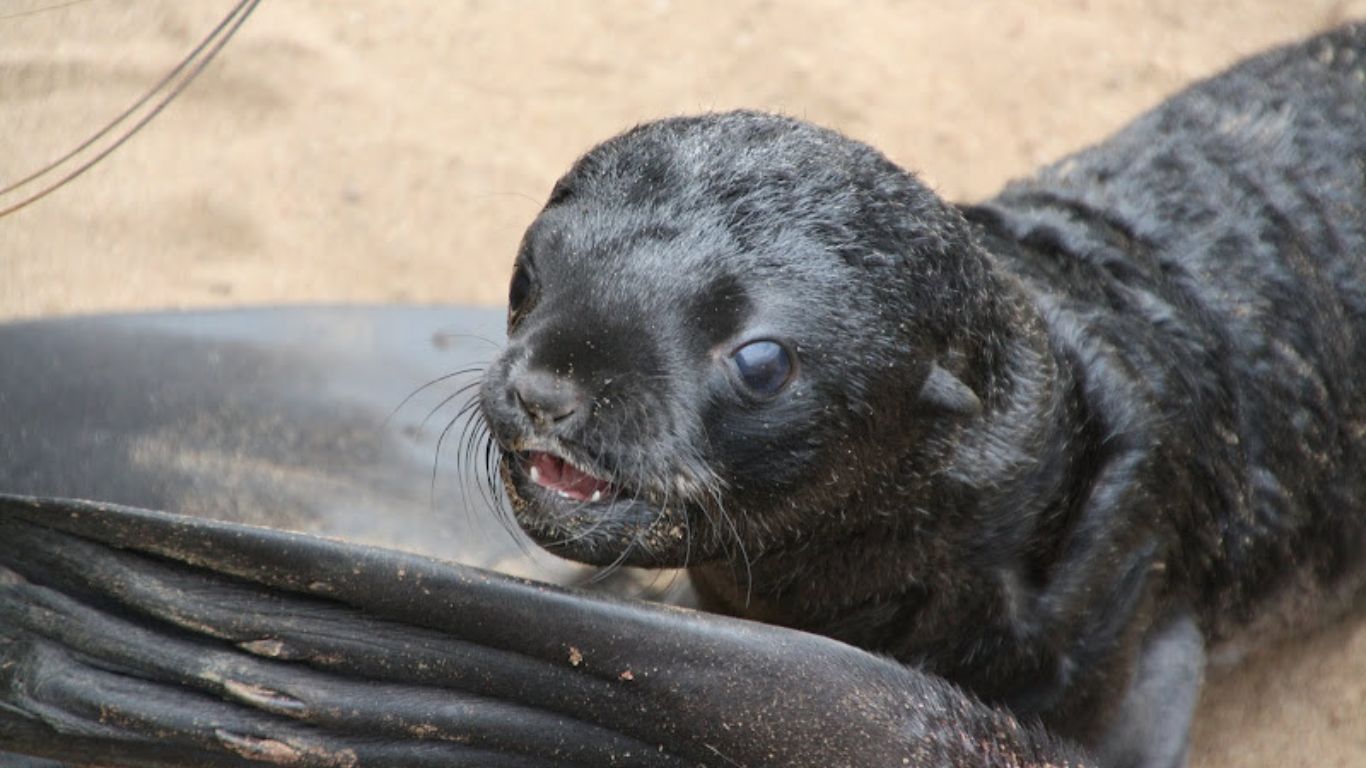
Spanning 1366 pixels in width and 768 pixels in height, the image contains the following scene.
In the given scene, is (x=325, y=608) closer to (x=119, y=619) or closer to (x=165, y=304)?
(x=119, y=619)

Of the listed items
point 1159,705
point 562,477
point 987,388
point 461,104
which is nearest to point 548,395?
point 562,477

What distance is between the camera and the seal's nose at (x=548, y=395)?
8.42ft

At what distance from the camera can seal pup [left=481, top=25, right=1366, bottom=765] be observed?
2705mm

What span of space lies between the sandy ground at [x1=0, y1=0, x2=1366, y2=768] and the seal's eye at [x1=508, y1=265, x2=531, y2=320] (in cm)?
221

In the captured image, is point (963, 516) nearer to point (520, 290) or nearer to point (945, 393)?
point (945, 393)

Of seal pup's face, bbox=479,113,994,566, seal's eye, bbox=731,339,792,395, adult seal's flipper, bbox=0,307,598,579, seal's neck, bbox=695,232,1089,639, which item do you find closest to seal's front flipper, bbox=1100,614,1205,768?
seal's neck, bbox=695,232,1089,639

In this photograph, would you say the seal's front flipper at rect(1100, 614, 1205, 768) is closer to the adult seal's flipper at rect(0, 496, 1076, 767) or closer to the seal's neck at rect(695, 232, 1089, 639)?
the seal's neck at rect(695, 232, 1089, 639)

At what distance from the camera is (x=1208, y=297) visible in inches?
145

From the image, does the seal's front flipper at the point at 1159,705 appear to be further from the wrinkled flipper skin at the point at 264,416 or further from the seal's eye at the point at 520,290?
the seal's eye at the point at 520,290

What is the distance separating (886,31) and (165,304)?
2.85 meters

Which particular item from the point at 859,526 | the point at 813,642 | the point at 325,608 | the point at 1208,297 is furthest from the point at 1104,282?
the point at 325,608

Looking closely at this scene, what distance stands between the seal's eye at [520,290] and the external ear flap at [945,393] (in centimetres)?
74

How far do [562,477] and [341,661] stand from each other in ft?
1.63

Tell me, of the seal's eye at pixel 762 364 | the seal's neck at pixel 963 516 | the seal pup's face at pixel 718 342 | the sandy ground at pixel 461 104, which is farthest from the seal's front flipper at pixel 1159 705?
the sandy ground at pixel 461 104
